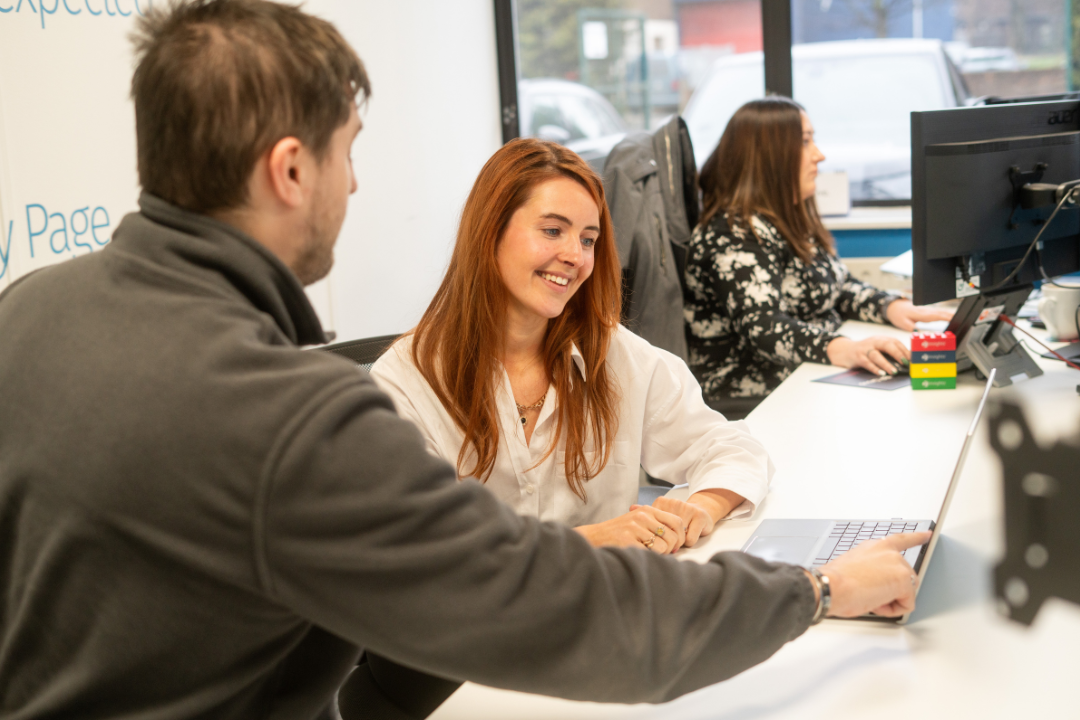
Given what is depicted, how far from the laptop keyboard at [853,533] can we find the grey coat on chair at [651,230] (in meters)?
1.18

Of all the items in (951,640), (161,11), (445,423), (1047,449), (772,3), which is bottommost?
(951,640)

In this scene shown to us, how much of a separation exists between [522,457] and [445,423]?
0.14 metres

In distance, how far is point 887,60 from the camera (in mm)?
3701

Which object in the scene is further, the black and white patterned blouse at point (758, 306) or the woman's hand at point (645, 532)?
the black and white patterned blouse at point (758, 306)

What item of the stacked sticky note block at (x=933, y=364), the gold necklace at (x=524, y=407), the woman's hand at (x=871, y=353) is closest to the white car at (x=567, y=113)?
the woman's hand at (x=871, y=353)

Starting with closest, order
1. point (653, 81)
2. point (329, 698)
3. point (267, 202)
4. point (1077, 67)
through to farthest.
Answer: point (267, 202)
point (329, 698)
point (1077, 67)
point (653, 81)

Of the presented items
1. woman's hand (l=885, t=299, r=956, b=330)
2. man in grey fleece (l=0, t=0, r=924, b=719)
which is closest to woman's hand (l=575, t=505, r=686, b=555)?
man in grey fleece (l=0, t=0, r=924, b=719)

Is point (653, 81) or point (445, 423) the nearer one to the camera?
point (445, 423)

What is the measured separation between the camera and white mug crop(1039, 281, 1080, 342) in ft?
7.26

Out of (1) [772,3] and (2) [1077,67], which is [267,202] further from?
(2) [1077,67]

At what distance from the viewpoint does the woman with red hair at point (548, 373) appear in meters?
1.47

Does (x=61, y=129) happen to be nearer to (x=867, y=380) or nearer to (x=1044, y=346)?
(x=867, y=380)

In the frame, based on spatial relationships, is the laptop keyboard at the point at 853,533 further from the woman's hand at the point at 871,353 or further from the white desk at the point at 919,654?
the woman's hand at the point at 871,353

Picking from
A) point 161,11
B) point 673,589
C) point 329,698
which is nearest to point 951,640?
point 673,589
